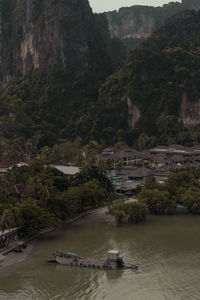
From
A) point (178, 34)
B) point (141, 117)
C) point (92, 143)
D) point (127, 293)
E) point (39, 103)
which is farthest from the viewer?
point (178, 34)

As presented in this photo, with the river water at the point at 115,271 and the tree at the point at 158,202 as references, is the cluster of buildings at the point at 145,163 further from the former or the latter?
the river water at the point at 115,271

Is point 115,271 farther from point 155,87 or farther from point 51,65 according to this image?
point 51,65

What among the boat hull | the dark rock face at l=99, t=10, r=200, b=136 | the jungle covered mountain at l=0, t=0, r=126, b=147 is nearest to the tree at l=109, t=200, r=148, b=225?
the boat hull

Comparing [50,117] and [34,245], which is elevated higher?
[50,117]

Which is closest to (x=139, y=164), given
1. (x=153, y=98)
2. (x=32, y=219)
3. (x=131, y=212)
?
(x=131, y=212)

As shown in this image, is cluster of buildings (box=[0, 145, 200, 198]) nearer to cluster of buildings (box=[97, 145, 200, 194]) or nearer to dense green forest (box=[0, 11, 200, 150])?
cluster of buildings (box=[97, 145, 200, 194])

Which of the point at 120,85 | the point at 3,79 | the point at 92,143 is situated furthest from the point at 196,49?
the point at 3,79

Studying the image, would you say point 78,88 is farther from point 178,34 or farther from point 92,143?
point 178,34
